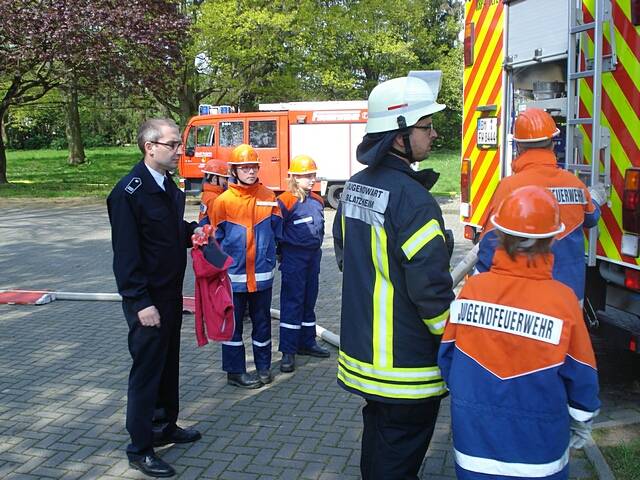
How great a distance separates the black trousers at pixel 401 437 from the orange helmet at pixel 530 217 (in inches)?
34.9

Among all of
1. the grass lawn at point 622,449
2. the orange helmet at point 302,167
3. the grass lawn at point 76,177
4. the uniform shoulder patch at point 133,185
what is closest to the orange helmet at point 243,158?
the orange helmet at point 302,167

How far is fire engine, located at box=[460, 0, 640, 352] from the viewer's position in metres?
4.26

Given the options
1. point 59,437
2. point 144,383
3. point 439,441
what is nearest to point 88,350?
point 59,437

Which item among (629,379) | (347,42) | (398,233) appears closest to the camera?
(398,233)

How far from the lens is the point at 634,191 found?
421 cm

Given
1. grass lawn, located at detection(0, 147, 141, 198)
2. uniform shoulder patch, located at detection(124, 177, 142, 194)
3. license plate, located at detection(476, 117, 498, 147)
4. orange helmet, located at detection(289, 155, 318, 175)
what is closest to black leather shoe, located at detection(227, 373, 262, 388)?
orange helmet, located at detection(289, 155, 318, 175)

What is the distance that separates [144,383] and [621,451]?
2753 millimetres

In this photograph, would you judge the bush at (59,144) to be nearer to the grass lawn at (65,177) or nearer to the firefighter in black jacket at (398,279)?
the grass lawn at (65,177)

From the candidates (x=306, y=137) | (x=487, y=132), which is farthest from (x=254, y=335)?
(x=306, y=137)

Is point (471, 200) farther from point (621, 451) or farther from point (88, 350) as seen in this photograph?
point (88, 350)

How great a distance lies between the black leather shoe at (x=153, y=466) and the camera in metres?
4.02

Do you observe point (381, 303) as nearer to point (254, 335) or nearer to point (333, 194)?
point (254, 335)

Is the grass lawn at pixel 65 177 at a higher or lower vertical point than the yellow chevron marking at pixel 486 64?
lower

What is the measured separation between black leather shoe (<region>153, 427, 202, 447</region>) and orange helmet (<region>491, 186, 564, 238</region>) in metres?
2.81
